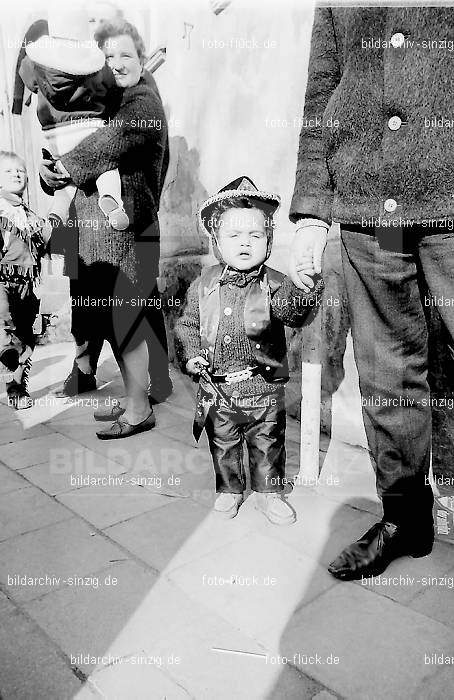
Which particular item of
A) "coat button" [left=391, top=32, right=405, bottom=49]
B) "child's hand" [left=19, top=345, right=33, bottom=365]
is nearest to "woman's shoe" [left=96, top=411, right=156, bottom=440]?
"child's hand" [left=19, top=345, right=33, bottom=365]

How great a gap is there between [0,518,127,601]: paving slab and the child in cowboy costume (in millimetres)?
532

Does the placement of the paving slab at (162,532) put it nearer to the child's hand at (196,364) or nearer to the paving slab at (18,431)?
the child's hand at (196,364)

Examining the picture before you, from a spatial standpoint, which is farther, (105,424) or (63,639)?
(105,424)

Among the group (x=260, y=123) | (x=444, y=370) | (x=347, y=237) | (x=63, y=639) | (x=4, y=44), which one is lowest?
(x=63, y=639)

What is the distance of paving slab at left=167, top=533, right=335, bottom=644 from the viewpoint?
1.70 meters

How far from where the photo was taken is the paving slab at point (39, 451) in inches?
117

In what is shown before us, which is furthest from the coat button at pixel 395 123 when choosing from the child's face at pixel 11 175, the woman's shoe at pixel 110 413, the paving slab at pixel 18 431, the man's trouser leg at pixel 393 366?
the child's face at pixel 11 175

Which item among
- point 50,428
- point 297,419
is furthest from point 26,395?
point 297,419

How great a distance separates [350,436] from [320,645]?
1608mm

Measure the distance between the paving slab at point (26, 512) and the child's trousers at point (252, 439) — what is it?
2.25ft

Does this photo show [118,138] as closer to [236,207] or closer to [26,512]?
[236,207]

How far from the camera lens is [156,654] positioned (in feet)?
5.06

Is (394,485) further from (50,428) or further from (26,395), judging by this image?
(26,395)

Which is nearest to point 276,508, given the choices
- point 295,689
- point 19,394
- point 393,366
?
point 393,366
